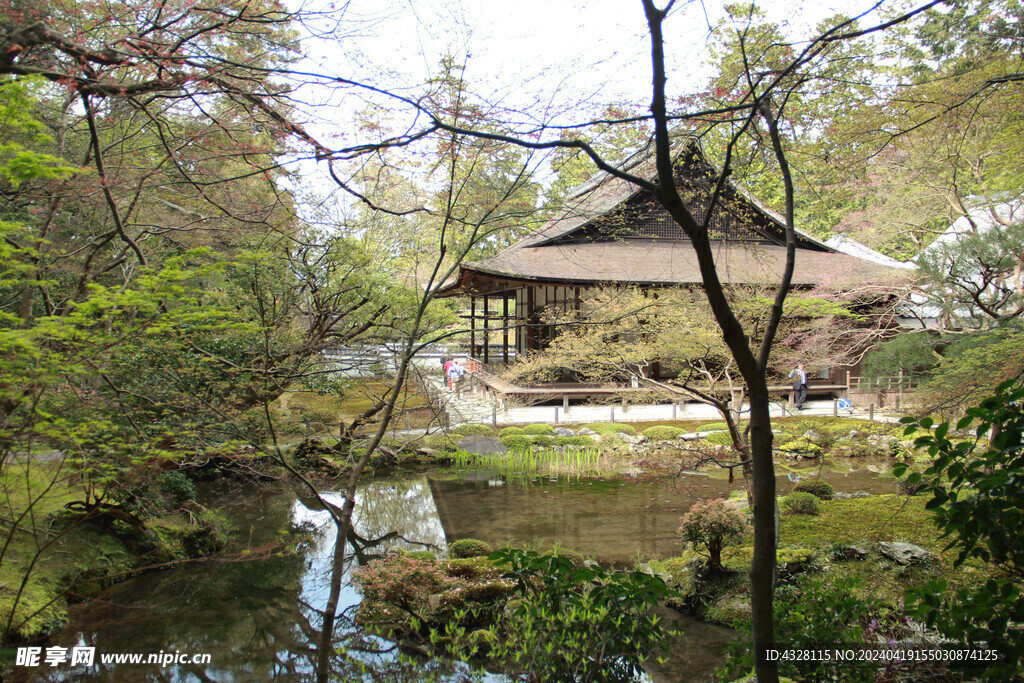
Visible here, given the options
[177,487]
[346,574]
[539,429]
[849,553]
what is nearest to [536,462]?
[539,429]

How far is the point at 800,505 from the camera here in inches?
268

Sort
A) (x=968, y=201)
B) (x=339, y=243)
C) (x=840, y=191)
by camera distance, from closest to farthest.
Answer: (x=840, y=191) < (x=339, y=243) < (x=968, y=201)

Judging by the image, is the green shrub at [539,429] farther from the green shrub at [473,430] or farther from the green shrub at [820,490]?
the green shrub at [820,490]

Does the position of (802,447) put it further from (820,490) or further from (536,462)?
(536,462)

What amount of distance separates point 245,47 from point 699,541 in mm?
5581

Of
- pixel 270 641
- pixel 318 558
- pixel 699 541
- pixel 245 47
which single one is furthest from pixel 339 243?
pixel 699 541

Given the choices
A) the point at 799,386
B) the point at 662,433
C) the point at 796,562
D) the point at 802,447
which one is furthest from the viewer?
the point at 799,386

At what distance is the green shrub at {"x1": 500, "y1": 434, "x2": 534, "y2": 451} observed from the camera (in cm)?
1061

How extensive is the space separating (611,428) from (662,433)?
97 centimetres

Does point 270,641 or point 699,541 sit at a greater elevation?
point 699,541

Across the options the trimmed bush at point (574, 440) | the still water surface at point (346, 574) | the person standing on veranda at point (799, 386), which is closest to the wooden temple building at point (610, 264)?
the person standing on veranda at point (799, 386)

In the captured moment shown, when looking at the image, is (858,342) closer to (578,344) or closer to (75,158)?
(578,344)

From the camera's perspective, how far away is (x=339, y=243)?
22.4 ft

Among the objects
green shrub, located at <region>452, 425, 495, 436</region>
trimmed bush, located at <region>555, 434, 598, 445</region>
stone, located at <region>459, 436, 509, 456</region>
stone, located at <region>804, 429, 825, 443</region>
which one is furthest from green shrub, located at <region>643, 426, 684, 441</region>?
green shrub, located at <region>452, 425, 495, 436</region>
